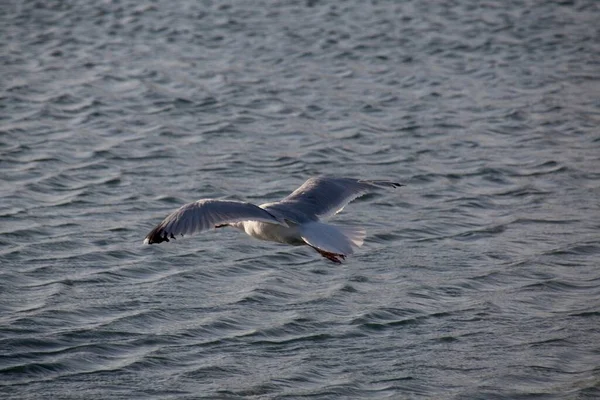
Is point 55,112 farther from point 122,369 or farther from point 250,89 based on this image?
point 122,369

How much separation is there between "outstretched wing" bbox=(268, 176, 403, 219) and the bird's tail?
0.46 meters

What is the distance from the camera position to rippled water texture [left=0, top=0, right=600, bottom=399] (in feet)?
26.5

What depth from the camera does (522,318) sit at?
896 centimetres

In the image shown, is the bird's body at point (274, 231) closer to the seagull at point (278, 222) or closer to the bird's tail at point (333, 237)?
the seagull at point (278, 222)

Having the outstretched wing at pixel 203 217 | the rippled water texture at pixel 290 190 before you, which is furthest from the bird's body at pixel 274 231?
the rippled water texture at pixel 290 190

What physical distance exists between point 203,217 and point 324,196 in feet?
4.77

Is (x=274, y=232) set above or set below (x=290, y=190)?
above

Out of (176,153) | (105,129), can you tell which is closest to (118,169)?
(176,153)

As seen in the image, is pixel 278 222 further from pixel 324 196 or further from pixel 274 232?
pixel 324 196

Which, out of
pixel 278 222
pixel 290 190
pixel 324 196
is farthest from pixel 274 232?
pixel 290 190

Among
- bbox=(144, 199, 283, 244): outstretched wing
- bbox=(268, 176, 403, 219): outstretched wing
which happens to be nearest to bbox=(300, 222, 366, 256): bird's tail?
bbox=(144, 199, 283, 244): outstretched wing

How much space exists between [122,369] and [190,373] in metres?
0.49

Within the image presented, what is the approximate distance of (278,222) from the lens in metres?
8.31

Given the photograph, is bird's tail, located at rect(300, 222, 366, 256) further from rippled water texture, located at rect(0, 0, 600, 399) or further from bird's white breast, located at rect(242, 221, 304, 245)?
rippled water texture, located at rect(0, 0, 600, 399)
